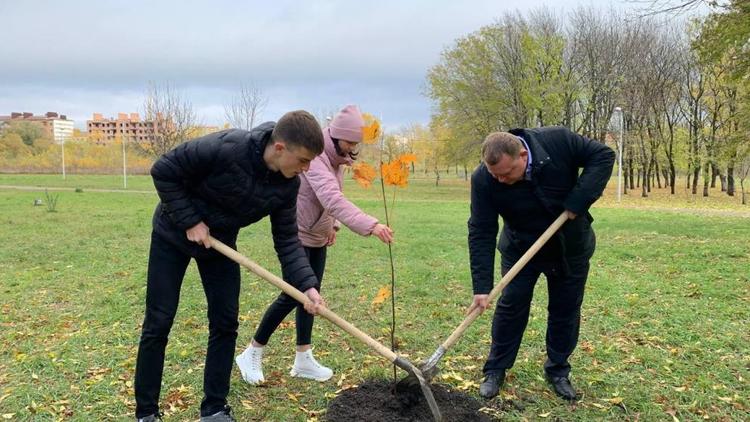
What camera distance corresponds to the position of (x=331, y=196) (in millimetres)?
3320

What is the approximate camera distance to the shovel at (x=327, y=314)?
9.43 ft

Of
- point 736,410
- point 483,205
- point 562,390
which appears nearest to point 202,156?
point 483,205

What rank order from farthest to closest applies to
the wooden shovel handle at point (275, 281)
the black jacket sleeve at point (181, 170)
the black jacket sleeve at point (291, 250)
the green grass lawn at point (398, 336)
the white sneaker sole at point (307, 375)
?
the white sneaker sole at point (307, 375)
the green grass lawn at point (398, 336)
the black jacket sleeve at point (291, 250)
the wooden shovel handle at point (275, 281)
the black jacket sleeve at point (181, 170)

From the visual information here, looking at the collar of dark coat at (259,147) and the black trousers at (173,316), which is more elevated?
the collar of dark coat at (259,147)

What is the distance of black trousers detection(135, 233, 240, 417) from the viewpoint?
2.91 m

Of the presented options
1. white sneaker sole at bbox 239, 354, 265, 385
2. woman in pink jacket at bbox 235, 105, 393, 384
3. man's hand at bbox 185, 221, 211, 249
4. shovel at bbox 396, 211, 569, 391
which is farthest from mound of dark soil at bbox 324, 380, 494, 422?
man's hand at bbox 185, 221, 211, 249

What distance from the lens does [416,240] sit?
11.4m

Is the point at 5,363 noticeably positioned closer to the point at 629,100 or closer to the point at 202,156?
the point at 202,156

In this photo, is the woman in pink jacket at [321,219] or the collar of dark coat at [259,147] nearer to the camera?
the collar of dark coat at [259,147]

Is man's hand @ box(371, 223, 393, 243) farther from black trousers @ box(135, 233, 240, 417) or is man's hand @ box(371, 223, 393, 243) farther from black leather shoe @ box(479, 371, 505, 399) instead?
black leather shoe @ box(479, 371, 505, 399)

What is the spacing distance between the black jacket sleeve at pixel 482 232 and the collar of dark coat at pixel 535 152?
303mm

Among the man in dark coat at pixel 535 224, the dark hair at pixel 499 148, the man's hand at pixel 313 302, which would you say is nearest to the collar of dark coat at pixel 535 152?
the man in dark coat at pixel 535 224

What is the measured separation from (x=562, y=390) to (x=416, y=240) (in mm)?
7859

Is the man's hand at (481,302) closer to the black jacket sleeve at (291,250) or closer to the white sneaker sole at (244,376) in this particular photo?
the black jacket sleeve at (291,250)
